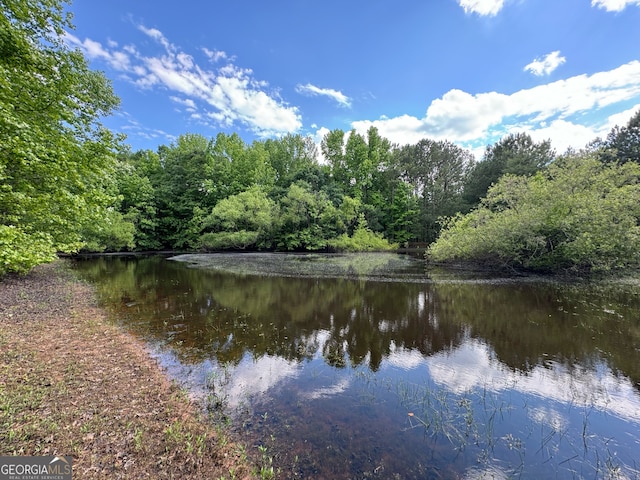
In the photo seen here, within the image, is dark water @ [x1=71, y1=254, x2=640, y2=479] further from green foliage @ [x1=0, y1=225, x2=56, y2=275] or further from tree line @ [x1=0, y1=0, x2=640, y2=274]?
tree line @ [x1=0, y1=0, x2=640, y2=274]

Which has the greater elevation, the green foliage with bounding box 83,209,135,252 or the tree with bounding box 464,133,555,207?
the tree with bounding box 464,133,555,207

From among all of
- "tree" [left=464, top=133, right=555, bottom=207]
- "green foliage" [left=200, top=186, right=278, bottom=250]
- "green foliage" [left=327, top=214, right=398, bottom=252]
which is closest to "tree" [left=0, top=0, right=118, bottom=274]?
"green foliage" [left=200, top=186, right=278, bottom=250]

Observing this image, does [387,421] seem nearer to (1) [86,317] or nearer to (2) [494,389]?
(2) [494,389]

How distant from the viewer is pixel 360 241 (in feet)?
115

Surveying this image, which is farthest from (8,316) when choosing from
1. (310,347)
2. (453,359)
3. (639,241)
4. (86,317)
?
(639,241)

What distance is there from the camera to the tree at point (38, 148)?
564 centimetres

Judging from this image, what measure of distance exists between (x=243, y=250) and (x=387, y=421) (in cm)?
3384

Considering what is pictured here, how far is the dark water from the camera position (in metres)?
3.29

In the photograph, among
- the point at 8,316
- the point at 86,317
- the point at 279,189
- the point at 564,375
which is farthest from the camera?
the point at 279,189

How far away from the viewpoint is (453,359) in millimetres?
6047

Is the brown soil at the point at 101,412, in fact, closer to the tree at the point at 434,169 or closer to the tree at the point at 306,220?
the tree at the point at 306,220

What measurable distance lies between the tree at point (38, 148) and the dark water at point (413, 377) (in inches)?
119

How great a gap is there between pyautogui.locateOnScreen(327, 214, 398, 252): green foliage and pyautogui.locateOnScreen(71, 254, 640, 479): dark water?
75.9ft

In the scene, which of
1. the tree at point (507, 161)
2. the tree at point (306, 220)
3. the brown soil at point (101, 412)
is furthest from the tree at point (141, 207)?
the tree at point (507, 161)
